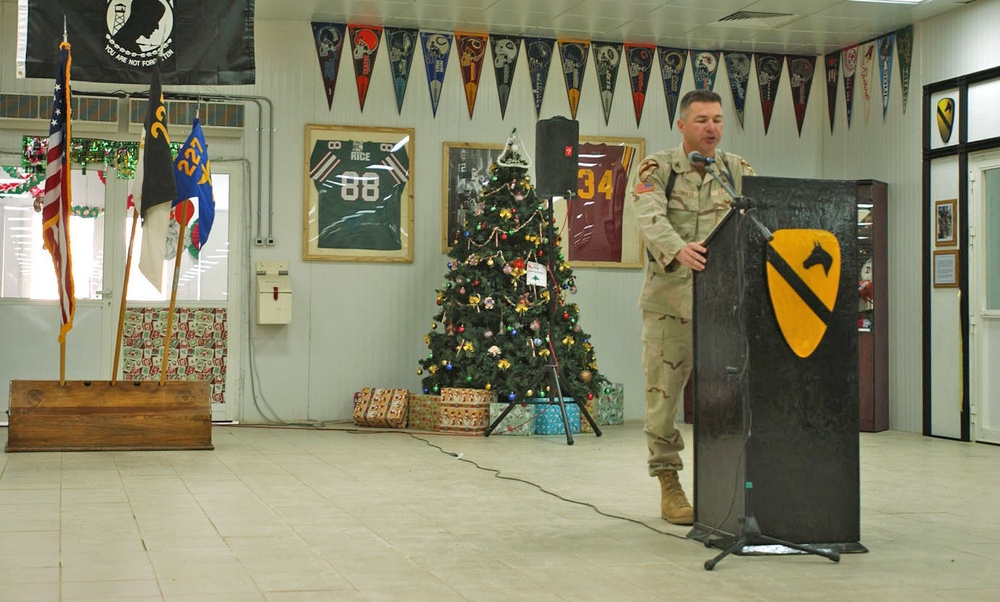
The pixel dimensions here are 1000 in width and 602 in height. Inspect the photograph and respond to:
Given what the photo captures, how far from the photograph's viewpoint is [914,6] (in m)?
8.68

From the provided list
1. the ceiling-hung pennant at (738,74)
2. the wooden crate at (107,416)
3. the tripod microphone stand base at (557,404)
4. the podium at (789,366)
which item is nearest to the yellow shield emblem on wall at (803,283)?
the podium at (789,366)

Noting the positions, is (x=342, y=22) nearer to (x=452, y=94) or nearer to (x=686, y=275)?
(x=452, y=94)

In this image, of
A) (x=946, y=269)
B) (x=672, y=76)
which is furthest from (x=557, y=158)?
(x=946, y=269)

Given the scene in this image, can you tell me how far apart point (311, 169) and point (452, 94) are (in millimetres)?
1328

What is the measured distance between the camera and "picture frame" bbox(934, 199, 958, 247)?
8.71 metres

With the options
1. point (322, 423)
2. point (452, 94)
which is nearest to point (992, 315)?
point (452, 94)

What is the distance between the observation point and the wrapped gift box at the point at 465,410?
841cm

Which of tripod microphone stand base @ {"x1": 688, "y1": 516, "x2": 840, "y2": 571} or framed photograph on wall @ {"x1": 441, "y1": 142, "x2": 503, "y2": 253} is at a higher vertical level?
framed photograph on wall @ {"x1": 441, "y1": 142, "x2": 503, "y2": 253}

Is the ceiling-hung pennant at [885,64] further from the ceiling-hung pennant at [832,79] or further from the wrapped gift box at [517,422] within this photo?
the wrapped gift box at [517,422]

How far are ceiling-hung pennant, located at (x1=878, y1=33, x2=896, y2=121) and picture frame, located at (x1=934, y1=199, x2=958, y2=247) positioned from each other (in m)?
1.08

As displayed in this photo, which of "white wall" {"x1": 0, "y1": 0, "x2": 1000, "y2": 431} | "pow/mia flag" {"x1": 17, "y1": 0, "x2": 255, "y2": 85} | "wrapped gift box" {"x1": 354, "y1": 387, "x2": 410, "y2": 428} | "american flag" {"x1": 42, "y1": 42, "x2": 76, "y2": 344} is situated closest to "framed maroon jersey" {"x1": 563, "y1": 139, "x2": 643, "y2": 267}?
"white wall" {"x1": 0, "y1": 0, "x2": 1000, "y2": 431}

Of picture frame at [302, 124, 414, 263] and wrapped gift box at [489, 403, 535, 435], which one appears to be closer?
wrapped gift box at [489, 403, 535, 435]

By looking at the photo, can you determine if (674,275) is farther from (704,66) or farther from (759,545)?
(704,66)

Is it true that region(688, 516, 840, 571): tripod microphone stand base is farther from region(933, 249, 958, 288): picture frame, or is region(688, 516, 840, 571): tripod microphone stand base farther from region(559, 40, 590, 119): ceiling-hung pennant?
region(559, 40, 590, 119): ceiling-hung pennant
